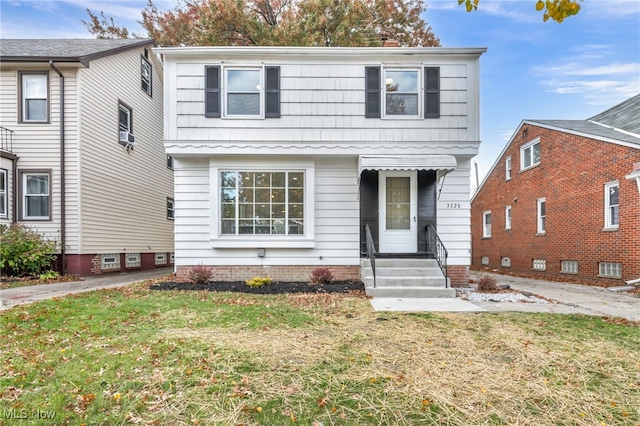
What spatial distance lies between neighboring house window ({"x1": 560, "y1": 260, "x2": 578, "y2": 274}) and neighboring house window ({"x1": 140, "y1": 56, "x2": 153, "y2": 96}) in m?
18.1

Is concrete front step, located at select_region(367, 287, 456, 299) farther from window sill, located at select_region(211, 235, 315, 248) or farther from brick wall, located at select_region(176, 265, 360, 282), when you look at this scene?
window sill, located at select_region(211, 235, 315, 248)

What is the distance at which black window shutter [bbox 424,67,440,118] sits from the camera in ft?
28.1

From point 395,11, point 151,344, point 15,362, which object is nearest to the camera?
point 15,362

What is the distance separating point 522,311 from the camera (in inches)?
229

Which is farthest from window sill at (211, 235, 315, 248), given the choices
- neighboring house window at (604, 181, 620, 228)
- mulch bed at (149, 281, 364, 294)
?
neighboring house window at (604, 181, 620, 228)

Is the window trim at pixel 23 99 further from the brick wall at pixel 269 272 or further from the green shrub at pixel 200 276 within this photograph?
the green shrub at pixel 200 276

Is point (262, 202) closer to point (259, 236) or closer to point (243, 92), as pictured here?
point (259, 236)

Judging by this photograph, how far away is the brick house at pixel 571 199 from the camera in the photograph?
9.80m

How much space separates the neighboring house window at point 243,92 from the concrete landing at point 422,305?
5.23 meters

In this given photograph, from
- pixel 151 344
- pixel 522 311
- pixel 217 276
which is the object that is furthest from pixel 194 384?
pixel 217 276

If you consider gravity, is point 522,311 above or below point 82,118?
below

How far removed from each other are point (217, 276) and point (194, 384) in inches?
233

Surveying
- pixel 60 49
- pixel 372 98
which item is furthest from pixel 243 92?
pixel 60 49

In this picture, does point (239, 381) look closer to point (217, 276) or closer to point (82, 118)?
point (217, 276)
